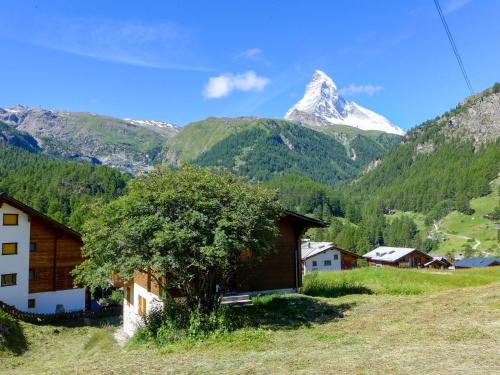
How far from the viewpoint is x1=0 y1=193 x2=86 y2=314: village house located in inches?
1695

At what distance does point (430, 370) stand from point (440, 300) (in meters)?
14.1

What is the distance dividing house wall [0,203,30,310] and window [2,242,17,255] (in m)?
0.28

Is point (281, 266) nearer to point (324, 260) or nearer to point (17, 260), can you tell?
point (17, 260)

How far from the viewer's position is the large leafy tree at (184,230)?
2097 cm

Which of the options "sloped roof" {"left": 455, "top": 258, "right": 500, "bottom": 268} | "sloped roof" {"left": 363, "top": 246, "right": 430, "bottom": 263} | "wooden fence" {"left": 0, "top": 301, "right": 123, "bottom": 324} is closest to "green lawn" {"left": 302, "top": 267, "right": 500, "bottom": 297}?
"wooden fence" {"left": 0, "top": 301, "right": 123, "bottom": 324}

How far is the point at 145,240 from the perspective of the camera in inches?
856

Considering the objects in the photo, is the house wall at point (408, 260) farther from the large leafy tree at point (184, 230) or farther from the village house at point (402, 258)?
the large leafy tree at point (184, 230)

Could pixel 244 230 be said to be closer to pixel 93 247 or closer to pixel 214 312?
pixel 214 312

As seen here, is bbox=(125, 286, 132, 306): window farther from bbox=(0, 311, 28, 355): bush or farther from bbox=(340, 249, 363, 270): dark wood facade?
bbox=(340, 249, 363, 270): dark wood facade

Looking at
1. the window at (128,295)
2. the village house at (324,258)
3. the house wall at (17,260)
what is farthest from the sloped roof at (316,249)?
the house wall at (17,260)

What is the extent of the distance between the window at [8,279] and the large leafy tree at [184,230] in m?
23.7

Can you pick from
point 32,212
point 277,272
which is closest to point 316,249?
point 32,212

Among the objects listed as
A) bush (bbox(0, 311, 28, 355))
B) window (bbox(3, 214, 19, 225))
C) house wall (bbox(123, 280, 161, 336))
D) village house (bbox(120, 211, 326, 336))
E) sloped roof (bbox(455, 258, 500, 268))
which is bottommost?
sloped roof (bbox(455, 258, 500, 268))

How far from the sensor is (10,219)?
143 feet
